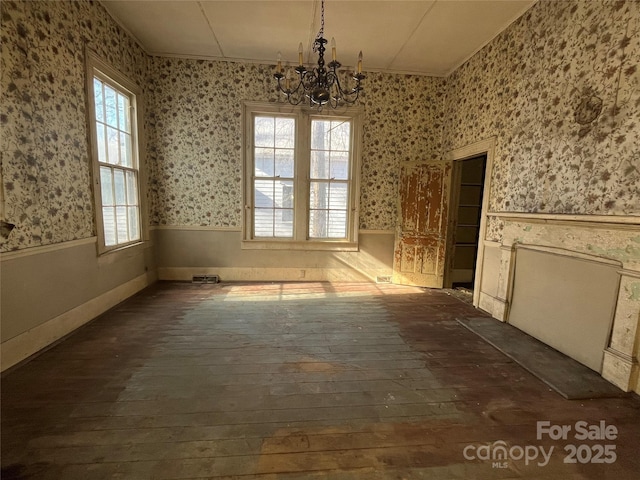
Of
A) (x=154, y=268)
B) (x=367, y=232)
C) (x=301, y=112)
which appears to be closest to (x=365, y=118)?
(x=301, y=112)

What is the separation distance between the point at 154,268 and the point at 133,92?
2537 millimetres

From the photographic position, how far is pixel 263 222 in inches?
190

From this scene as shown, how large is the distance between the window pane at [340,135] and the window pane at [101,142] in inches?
120

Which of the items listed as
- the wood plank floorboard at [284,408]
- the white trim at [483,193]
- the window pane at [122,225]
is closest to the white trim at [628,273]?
the wood plank floorboard at [284,408]

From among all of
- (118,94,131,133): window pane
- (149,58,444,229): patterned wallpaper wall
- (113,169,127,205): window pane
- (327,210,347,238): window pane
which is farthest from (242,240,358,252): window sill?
(118,94,131,133): window pane

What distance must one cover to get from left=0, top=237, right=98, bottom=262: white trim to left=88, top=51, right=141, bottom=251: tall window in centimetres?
24

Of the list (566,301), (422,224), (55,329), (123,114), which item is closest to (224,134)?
(123,114)

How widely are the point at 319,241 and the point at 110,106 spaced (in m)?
3.31

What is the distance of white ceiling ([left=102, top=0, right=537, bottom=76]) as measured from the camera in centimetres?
317

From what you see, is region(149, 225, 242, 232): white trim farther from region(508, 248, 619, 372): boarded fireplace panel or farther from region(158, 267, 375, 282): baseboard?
region(508, 248, 619, 372): boarded fireplace panel

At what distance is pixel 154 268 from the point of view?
15.2 ft

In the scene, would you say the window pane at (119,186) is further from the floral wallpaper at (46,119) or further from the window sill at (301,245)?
the window sill at (301,245)

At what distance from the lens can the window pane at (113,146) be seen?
350 centimetres

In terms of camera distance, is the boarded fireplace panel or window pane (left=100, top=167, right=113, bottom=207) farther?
window pane (left=100, top=167, right=113, bottom=207)
